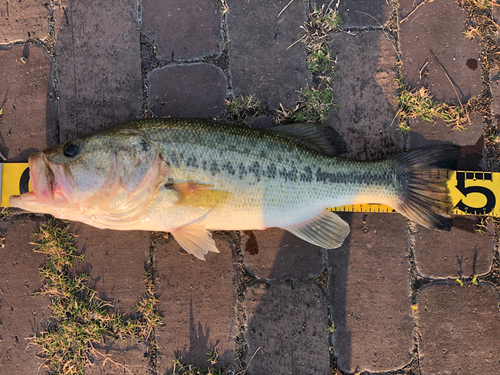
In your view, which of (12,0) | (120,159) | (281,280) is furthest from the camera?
(12,0)

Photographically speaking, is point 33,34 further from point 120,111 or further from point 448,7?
point 448,7

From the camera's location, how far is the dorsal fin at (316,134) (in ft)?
10.4

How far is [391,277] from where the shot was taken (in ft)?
11.1

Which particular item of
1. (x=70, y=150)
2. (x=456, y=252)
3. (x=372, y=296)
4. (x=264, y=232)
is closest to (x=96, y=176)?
(x=70, y=150)

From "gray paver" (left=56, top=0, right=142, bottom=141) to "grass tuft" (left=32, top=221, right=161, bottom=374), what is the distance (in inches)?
54.1

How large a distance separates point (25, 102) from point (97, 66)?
36.4 inches

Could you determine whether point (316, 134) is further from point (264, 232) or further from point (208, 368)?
point (208, 368)

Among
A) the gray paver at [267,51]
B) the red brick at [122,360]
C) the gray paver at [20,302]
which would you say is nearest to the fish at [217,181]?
the gray paver at [267,51]

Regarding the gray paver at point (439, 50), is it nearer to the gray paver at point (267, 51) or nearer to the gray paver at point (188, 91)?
the gray paver at point (267, 51)

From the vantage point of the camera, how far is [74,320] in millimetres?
3357

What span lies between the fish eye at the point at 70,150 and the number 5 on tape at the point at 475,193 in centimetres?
374

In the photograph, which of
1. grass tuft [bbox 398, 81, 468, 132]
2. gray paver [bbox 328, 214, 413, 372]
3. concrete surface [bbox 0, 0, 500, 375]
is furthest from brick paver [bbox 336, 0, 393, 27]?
gray paver [bbox 328, 214, 413, 372]

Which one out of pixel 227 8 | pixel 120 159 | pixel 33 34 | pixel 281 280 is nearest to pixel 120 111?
pixel 120 159

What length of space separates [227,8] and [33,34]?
2271mm
